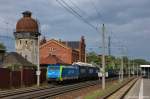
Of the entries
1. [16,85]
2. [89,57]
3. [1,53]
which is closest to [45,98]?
[16,85]

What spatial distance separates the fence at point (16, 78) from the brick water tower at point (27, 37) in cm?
Answer: 3986

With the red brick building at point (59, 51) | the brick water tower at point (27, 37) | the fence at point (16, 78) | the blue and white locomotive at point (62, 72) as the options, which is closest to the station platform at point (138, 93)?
the blue and white locomotive at point (62, 72)

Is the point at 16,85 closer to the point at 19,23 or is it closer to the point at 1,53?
the point at 1,53

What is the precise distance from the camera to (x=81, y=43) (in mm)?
142000

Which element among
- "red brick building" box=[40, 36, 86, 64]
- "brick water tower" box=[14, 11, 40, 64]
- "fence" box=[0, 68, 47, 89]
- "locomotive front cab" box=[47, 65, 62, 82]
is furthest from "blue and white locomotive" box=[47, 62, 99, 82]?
"red brick building" box=[40, 36, 86, 64]

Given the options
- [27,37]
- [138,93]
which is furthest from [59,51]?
[138,93]

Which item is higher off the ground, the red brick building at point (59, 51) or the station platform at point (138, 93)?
the red brick building at point (59, 51)

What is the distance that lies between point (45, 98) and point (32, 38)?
75626 mm

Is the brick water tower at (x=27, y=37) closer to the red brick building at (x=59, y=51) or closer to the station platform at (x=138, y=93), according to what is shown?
the red brick building at (x=59, y=51)

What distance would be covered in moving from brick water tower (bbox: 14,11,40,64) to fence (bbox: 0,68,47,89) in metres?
39.9

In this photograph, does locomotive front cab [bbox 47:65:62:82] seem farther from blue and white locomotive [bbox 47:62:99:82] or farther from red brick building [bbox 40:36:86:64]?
red brick building [bbox 40:36:86:64]

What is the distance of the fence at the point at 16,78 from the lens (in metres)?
50.4

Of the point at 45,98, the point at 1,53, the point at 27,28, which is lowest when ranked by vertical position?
the point at 45,98

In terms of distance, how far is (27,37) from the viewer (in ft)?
346
